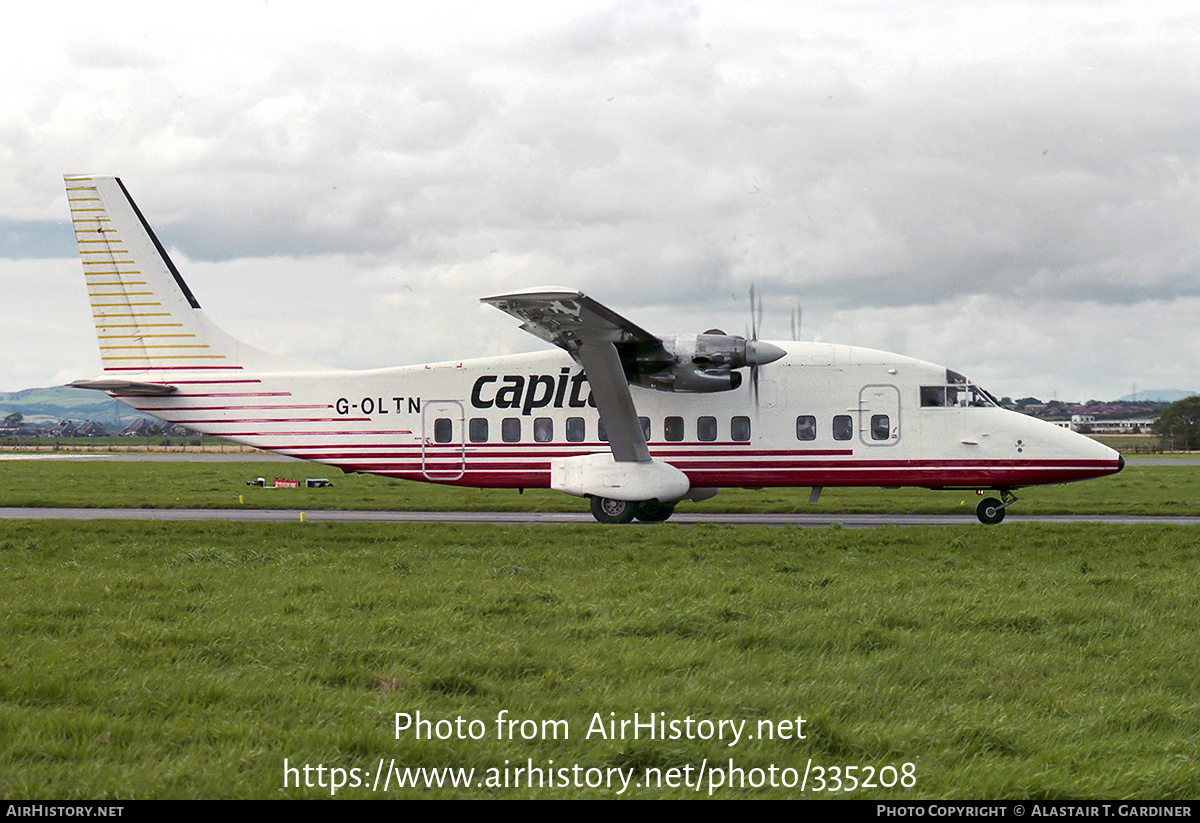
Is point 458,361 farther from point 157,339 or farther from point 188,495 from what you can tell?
point 188,495

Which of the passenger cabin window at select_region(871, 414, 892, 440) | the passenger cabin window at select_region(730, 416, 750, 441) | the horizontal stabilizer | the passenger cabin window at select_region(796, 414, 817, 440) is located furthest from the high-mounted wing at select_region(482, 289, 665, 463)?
the horizontal stabilizer

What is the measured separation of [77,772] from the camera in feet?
16.6

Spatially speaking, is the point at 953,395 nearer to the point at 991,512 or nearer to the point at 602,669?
the point at 991,512

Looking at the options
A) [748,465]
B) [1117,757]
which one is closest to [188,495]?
[748,465]

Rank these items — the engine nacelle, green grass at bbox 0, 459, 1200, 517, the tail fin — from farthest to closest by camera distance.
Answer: green grass at bbox 0, 459, 1200, 517
the tail fin
the engine nacelle

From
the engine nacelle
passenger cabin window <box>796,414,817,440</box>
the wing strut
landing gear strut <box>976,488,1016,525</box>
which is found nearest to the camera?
the wing strut

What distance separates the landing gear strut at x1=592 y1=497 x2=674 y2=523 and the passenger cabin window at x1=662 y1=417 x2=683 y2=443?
150 cm

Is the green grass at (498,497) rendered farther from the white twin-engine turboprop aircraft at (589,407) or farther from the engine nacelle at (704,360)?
the engine nacelle at (704,360)

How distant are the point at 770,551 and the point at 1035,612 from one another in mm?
5542

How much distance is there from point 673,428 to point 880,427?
4.47 metres

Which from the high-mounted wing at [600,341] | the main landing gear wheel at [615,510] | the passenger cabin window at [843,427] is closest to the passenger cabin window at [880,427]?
the passenger cabin window at [843,427]

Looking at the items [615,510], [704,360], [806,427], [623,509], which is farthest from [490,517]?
[806,427]

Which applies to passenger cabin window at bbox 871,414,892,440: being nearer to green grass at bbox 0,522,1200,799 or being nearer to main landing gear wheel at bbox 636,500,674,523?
main landing gear wheel at bbox 636,500,674,523

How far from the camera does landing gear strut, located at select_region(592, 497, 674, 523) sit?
70.5 feet
